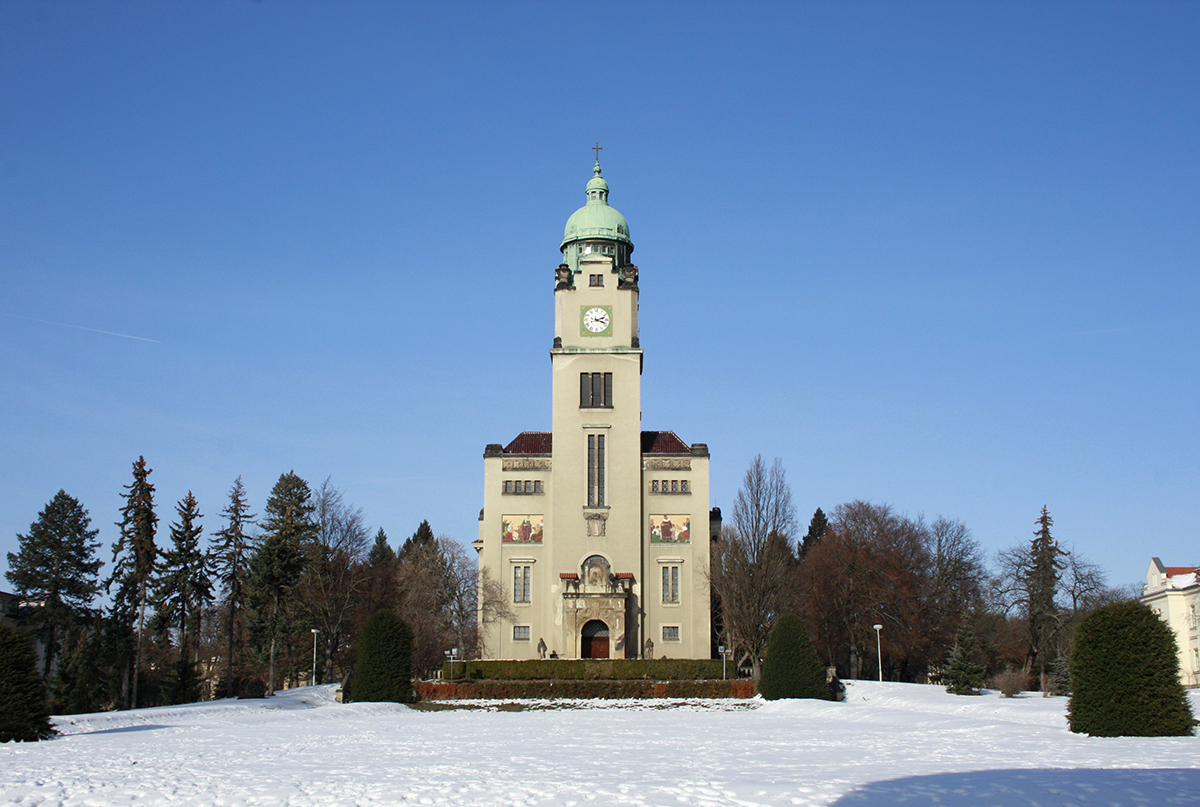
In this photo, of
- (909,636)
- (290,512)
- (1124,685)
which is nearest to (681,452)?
(909,636)

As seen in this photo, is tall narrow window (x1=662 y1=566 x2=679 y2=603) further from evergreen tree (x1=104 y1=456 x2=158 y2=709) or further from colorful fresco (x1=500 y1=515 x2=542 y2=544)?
evergreen tree (x1=104 y1=456 x2=158 y2=709)

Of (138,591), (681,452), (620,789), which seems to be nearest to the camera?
(620,789)

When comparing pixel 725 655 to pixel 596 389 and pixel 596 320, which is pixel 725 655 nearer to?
pixel 596 389

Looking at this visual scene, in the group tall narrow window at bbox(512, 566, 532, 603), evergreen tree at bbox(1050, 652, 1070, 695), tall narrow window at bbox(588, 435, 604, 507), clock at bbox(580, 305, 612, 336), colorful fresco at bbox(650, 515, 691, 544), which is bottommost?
evergreen tree at bbox(1050, 652, 1070, 695)

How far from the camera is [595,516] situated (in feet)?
197

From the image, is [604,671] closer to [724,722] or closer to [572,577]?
[572,577]

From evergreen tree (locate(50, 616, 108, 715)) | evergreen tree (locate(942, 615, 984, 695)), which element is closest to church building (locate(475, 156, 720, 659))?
evergreen tree (locate(942, 615, 984, 695))

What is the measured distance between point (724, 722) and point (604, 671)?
67.9 feet

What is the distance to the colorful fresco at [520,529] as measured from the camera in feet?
199

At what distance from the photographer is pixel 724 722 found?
28.0 m

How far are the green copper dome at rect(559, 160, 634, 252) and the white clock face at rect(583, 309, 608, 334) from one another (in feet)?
20.3

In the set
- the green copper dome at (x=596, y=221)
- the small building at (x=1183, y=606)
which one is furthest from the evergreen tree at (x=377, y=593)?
the small building at (x=1183, y=606)

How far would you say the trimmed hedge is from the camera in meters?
47.2

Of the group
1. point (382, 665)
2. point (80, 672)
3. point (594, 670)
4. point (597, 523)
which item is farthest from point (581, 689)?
point (80, 672)
